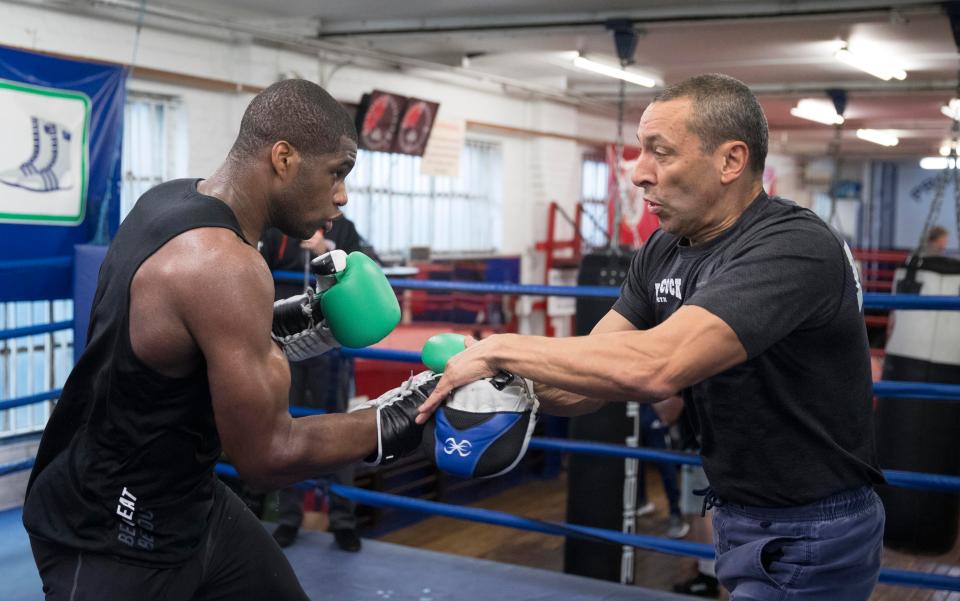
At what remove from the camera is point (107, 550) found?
1.46m

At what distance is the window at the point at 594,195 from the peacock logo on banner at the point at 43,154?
26.2ft

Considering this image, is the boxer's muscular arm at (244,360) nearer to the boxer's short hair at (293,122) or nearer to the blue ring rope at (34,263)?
the boxer's short hair at (293,122)

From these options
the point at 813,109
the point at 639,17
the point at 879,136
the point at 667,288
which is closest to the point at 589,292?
the point at 667,288

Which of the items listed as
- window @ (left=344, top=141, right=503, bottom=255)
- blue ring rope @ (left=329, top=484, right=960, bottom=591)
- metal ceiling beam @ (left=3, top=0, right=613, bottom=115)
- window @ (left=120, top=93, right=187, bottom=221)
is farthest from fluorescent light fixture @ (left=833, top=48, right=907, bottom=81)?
blue ring rope @ (left=329, top=484, right=960, bottom=591)

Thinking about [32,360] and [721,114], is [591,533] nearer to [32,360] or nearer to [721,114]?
[721,114]

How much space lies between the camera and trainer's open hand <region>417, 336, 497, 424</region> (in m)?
1.56

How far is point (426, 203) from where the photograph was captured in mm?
8945

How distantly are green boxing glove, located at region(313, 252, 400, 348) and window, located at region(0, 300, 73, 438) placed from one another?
3.61 meters

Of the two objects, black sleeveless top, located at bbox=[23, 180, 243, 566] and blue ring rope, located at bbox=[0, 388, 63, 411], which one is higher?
black sleeveless top, located at bbox=[23, 180, 243, 566]

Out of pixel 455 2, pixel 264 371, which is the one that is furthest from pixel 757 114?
pixel 455 2

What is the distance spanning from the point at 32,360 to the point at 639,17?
409cm

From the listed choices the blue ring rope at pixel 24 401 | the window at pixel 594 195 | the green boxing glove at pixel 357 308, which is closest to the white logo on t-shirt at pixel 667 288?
the green boxing glove at pixel 357 308

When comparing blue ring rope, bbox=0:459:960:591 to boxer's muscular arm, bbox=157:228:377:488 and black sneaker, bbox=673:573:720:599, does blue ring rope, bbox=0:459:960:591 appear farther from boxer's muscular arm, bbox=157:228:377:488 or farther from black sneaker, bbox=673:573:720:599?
black sneaker, bbox=673:573:720:599

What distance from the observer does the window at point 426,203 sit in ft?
26.5
